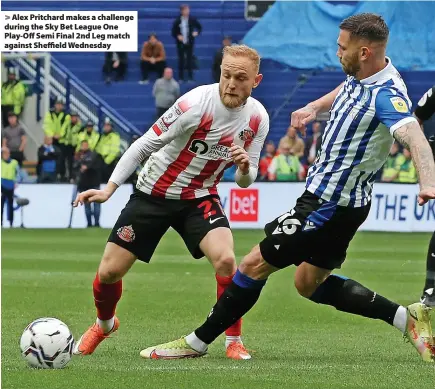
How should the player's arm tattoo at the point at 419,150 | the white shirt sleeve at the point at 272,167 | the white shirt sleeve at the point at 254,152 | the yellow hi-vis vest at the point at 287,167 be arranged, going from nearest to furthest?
the player's arm tattoo at the point at 419,150
the white shirt sleeve at the point at 254,152
the yellow hi-vis vest at the point at 287,167
the white shirt sleeve at the point at 272,167

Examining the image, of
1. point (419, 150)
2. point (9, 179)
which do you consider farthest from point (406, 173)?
point (419, 150)

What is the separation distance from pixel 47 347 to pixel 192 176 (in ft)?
5.64

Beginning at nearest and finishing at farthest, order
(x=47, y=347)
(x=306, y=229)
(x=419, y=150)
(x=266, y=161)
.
→ (x=419, y=150) < (x=47, y=347) < (x=306, y=229) < (x=266, y=161)

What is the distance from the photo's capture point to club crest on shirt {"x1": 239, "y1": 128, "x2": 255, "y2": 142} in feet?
25.5

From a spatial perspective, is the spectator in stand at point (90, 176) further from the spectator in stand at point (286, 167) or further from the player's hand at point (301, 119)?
the player's hand at point (301, 119)

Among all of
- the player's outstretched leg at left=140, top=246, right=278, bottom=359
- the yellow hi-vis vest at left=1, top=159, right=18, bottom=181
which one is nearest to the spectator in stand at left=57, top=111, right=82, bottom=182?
the yellow hi-vis vest at left=1, top=159, right=18, bottom=181

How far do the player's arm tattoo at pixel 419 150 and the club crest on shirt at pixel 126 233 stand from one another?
2.18 metres

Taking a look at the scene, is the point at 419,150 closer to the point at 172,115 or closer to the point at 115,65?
the point at 172,115

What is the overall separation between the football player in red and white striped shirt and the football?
738mm

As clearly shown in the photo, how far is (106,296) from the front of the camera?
7.89m

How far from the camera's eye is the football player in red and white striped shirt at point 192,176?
757 cm

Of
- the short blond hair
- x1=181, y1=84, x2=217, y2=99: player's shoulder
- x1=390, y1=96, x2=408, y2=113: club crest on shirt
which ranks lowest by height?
x1=390, y1=96, x2=408, y2=113: club crest on shirt

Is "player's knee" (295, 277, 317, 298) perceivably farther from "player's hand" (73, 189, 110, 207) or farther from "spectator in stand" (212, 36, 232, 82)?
"spectator in stand" (212, 36, 232, 82)

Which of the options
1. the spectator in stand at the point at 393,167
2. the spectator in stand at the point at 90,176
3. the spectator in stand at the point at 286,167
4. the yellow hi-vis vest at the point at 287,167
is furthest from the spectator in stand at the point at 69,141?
the spectator in stand at the point at 393,167
